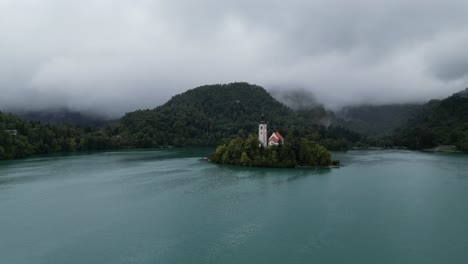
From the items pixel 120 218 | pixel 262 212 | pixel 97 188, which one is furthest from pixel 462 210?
pixel 97 188

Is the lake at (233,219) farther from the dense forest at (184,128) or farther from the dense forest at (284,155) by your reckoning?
the dense forest at (184,128)

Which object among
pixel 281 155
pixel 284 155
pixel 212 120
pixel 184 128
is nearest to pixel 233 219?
pixel 281 155

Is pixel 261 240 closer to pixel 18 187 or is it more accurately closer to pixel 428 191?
pixel 428 191

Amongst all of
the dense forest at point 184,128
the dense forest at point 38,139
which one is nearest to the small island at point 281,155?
the dense forest at point 38,139

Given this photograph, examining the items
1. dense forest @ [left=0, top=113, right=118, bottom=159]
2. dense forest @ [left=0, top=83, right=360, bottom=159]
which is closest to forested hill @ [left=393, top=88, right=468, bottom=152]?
dense forest @ [left=0, top=83, right=360, bottom=159]

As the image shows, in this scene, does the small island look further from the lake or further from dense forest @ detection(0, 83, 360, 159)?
dense forest @ detection(0, 83, 360, 159)
